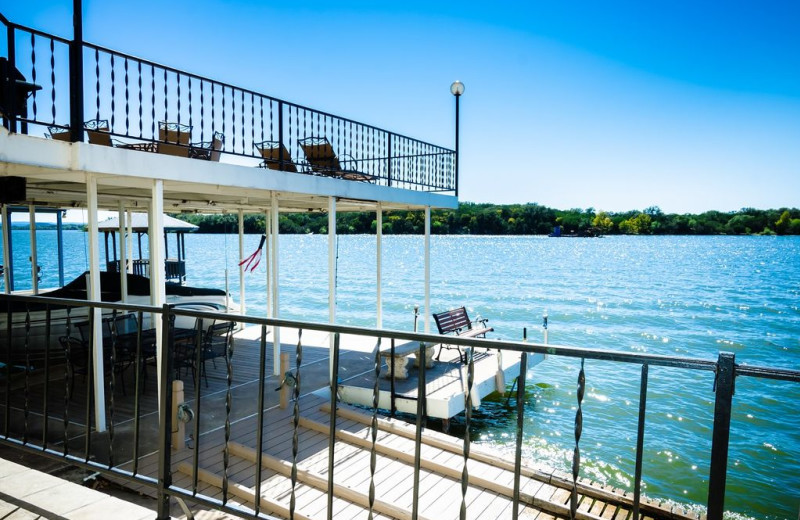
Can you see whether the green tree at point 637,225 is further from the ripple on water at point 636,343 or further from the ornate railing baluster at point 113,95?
the ornate railing baluster at point 113,95

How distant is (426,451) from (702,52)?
2228 inches

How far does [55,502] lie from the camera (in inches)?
113

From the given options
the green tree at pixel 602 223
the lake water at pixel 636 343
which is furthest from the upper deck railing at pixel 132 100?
the green tree at pixel 602 223

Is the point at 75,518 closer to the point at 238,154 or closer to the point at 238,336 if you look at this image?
the point at 238,154

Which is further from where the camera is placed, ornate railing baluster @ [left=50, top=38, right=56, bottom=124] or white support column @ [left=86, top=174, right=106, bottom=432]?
white support column @ [left=86, top=174, right=106, bottom=432]

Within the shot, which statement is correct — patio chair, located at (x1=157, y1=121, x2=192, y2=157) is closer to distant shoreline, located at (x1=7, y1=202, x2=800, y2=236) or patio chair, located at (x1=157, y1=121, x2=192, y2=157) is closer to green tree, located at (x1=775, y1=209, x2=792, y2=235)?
distant shoreline, located at (x1=7, y1=202, x2=800, y2=236)

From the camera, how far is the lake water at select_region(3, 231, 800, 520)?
9.96m

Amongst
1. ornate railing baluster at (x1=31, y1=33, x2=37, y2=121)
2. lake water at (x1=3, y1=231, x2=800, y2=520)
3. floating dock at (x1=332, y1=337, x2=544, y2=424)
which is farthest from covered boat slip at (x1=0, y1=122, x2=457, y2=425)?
lake water at (x1=3, y1=231, x2=800, y2=520)

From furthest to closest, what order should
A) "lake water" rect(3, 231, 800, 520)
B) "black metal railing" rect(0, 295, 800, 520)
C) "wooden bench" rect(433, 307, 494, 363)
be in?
"wooden bench" rect(433, 307, 494, 363) < "lake water" rect(3, 231, 800, 520) < "black metal railing" rect(0, 295, 800, 520)

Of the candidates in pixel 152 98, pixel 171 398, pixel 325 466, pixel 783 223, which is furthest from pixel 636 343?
pixel 783 223

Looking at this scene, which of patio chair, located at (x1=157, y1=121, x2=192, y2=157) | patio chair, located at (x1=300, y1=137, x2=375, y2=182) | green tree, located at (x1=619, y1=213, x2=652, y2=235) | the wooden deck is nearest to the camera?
the wooden deck

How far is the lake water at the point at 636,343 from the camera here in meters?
9.96

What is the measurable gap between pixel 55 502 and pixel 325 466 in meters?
3.18

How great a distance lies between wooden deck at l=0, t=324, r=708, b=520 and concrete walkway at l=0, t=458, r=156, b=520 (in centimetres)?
141
